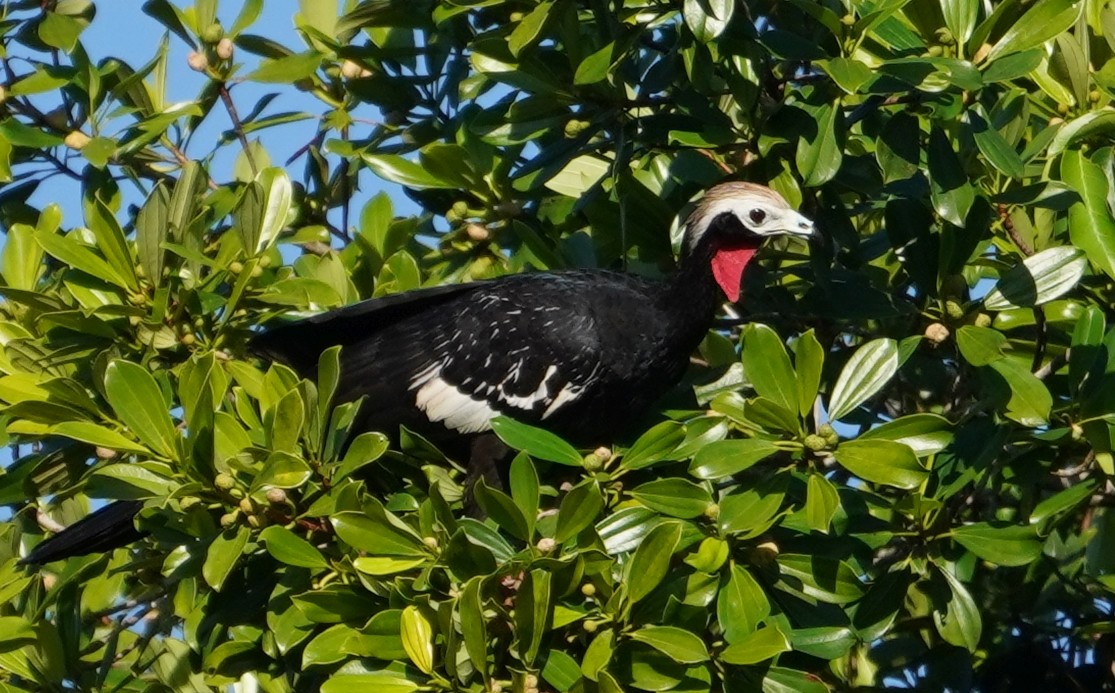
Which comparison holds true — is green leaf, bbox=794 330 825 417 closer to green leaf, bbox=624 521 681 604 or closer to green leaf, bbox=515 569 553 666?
green leaf, bbox=624 521 681 604

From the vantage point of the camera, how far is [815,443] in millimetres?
2965

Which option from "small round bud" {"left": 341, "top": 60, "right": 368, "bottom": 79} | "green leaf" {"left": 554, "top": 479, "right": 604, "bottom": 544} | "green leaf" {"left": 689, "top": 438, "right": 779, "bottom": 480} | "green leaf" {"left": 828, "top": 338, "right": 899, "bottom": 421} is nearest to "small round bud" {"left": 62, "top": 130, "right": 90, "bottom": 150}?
"small round bud" {"left": 341, "top": 60, "right": 368, "bottom": 79}

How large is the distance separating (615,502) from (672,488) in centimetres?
32

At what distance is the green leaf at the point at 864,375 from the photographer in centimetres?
311

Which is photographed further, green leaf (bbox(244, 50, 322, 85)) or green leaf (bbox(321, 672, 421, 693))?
green leaf (bbox(244, 50, 322, 85))

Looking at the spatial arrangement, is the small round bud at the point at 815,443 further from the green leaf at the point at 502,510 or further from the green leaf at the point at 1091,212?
the green leaf at the point at 1091,212

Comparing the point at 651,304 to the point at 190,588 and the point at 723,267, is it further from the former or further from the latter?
the point at 190,588

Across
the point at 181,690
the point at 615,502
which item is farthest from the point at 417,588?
the point at 181,690

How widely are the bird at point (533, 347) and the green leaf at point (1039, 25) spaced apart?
3.42 feet

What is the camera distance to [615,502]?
3.37 m

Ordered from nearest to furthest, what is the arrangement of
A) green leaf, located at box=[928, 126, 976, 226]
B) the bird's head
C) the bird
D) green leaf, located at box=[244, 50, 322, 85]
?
green leaf, located at box=[928, 126, 976, 226] → the bird's head → green leaf, located at box=[244, 50, 322, 85] → the bird

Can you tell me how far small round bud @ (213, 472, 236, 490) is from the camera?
3082 millimetres

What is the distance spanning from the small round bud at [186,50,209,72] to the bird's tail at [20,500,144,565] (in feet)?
3.83

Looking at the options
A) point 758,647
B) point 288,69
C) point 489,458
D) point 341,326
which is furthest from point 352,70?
point 758,647
